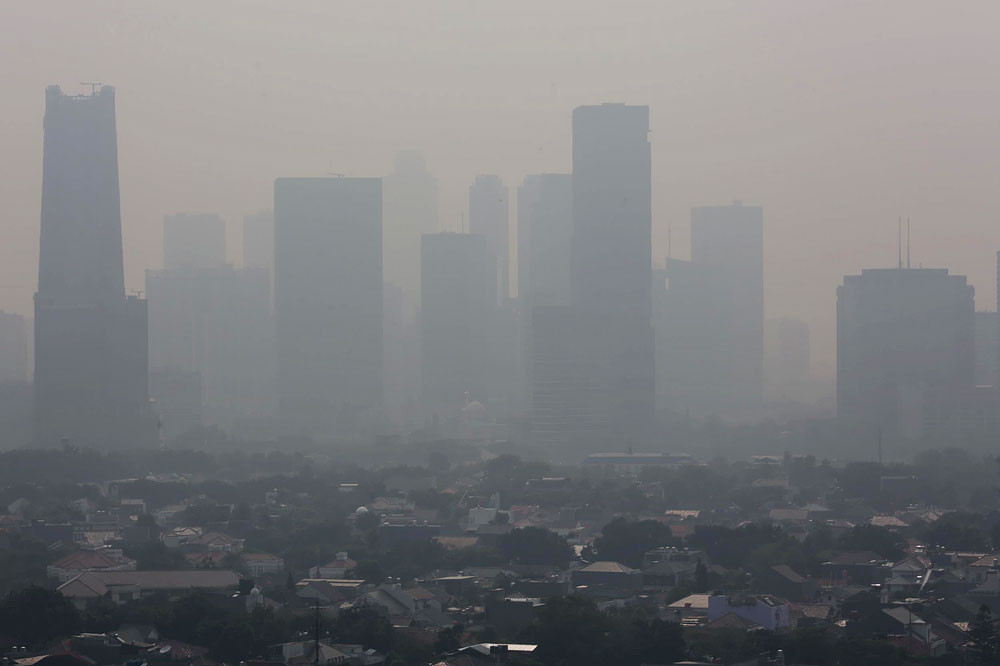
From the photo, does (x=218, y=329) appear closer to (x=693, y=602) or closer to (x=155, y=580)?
(x=155, y=580)

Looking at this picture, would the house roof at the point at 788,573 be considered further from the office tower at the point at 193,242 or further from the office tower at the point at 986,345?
the office tower at the point at 193,242

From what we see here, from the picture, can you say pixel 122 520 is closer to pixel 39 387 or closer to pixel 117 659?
pixel 117 659

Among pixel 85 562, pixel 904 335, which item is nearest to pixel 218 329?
pixel 904 335

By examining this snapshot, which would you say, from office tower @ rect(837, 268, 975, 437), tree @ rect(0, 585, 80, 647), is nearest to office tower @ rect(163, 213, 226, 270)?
office tower @ rect(837, 268, 975, 437)

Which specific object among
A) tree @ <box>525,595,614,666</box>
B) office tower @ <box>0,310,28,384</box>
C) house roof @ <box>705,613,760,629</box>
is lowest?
house roof @ <box>705,613,760,629</box>

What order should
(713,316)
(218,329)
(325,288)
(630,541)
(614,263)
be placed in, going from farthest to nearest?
(218,329) < (713,316) < (325,288) < (614,263) < (630,541)

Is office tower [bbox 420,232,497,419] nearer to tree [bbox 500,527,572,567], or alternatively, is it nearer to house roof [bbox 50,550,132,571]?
tree [bbox 500,527,572,567]

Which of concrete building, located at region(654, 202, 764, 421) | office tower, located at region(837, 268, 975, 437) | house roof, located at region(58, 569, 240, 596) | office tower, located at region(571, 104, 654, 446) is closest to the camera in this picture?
house roof, located at region(58, 569, 240, 596)

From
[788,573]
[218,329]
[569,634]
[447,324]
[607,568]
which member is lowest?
[607,568]
